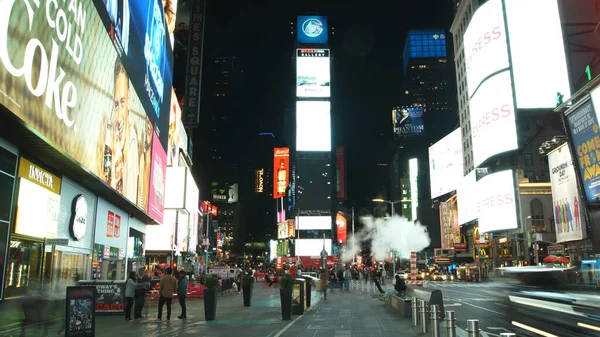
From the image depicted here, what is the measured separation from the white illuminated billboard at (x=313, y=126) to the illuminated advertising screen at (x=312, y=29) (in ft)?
62.0

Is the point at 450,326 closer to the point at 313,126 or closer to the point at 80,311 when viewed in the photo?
the point at 80,311

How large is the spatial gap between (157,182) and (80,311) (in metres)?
26.8

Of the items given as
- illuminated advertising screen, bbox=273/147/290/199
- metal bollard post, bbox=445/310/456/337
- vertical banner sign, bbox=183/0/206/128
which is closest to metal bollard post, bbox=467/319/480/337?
metal bollard post, bbox=445/310/456/337

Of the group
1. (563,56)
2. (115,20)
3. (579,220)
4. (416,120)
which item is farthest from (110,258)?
(416,120)

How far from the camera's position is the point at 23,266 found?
15.8m

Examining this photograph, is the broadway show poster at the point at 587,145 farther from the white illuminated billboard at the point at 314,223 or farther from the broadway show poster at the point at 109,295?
the white illuminated billboard at the point at 314,223

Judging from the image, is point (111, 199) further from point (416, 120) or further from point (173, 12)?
point (416, 120)

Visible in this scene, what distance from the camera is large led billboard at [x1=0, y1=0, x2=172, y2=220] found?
11.9 m

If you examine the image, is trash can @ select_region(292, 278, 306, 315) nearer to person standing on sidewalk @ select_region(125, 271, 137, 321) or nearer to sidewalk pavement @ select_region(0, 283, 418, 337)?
sidewalk pavement @ select_region(0, 283, 418, 337)

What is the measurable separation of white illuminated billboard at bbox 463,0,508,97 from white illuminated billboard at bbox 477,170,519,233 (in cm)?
1209

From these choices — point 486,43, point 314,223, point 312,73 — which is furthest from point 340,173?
point 486,43

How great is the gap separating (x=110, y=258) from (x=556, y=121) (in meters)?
71.2

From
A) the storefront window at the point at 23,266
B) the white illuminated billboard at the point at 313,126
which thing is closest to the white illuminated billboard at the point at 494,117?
the storefront window at the point at 23,266

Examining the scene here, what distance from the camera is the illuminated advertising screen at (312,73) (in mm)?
133000
